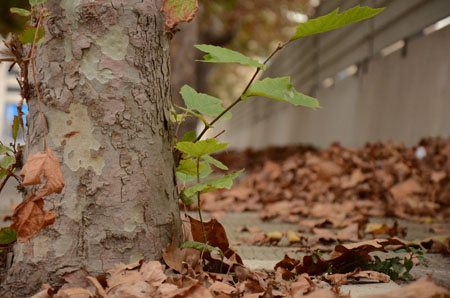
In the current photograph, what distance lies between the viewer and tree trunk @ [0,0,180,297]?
4.31 feet

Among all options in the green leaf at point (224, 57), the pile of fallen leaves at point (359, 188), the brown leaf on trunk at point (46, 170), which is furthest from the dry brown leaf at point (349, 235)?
the brown leaf on trunk at point (46, 170)

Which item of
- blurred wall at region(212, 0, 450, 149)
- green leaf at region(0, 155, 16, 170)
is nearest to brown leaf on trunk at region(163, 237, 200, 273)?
green leaf at region(0, 155, 16, 170)

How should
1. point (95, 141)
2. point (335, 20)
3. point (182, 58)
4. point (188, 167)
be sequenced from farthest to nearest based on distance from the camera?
point (182, 58), point (188, 167), point (95, 141), point (335, 20)

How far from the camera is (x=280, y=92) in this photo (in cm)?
127

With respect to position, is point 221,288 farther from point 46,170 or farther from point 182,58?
point 182,58

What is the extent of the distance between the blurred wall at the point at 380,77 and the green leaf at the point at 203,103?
8.38 feet

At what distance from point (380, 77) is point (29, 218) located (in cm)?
457

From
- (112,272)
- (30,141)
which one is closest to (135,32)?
(30,141)

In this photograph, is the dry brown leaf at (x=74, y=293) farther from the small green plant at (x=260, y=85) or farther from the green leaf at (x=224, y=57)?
the green leaf at (x=224, y=57)

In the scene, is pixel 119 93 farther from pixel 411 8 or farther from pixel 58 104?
pixel 411 8

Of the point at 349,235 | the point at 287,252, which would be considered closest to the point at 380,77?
the point at 349,235

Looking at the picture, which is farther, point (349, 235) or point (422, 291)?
point (349, 235)

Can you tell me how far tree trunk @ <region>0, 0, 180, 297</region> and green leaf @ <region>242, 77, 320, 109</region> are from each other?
0.33 meters

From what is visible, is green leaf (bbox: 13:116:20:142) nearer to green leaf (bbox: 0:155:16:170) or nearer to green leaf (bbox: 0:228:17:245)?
A: green leaf (bbox: 0:155:16:170)
